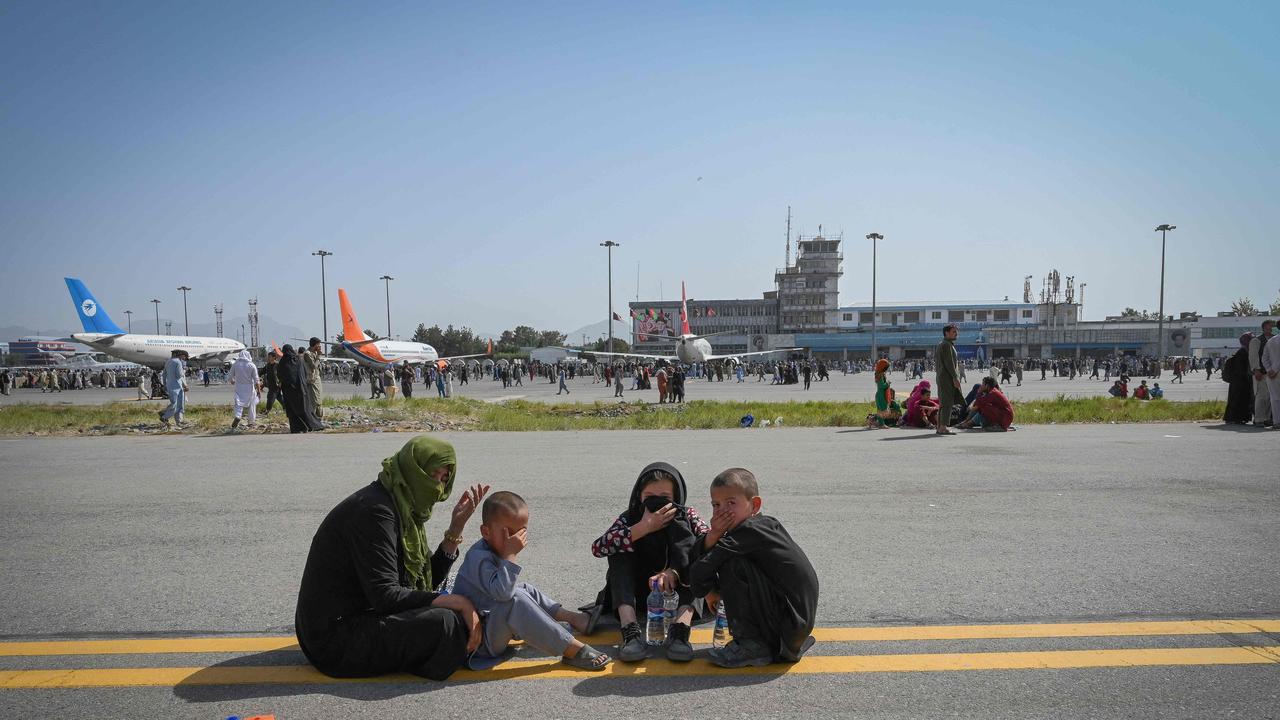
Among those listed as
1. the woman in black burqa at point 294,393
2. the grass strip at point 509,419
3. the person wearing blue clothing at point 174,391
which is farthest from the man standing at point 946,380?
the person wearing blue clothing at point 174,391

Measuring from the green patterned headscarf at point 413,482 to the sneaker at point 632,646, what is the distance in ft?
3.33

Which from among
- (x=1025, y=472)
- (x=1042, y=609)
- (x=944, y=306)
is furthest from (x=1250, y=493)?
(x=944, y=306)

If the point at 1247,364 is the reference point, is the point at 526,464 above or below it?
below

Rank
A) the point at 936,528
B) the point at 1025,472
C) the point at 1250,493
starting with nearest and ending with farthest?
1. the point at 936,528
2. the point at 1250,493
3. the point at 1025,472

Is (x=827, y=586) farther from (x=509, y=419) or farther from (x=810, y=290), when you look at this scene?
(x=810, y=290)

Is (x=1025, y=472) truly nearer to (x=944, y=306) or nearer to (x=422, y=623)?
(x=422, y=623)

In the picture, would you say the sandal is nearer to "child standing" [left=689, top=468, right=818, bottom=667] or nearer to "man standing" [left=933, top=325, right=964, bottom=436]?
"child standing" [left=689, top=468, right=818, bottom=667]

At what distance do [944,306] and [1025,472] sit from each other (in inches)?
4302

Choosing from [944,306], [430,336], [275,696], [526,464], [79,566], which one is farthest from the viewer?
[430,336]

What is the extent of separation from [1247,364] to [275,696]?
15246 mm

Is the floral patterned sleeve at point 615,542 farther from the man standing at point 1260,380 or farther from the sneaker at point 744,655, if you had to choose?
the man standing at point 1260,380

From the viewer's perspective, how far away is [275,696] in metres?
2.98

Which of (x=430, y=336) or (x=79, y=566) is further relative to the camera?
(x=430, y=336)

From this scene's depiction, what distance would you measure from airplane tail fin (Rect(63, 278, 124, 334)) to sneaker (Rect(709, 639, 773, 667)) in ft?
214
